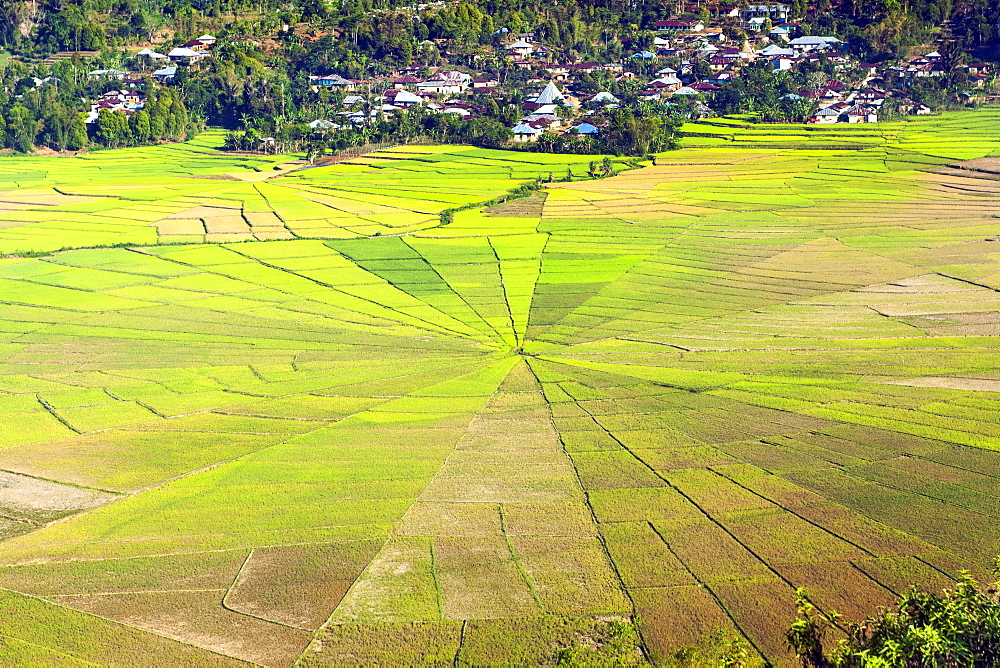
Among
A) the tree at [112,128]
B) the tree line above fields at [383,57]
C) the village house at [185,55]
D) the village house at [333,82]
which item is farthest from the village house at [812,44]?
the tree at [112,128]

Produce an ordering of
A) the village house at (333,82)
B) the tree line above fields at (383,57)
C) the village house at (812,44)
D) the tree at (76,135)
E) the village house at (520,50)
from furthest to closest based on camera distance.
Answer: the village house at (520,50)
the village house at (812,44)
the village house at (333,82)
the tree line above fields at (383,57)
the tree at (76,135)

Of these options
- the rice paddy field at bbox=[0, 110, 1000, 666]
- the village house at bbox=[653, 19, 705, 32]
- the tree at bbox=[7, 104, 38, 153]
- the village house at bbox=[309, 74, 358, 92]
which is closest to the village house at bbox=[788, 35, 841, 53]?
the village house at bbox=[653, 19, 705, 32]

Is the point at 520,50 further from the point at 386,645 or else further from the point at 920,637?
the point at 920,637

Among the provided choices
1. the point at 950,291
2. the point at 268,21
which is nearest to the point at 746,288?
the point at 950,291

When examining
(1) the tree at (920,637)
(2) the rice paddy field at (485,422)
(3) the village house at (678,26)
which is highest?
(3) the village house at (678,26)

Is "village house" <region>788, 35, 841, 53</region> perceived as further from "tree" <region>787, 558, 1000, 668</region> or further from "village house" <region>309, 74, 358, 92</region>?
"tree" <region>787, 558, 1000, 668</region>

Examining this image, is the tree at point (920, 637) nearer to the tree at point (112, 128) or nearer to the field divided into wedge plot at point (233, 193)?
the field divided into wedge plot at point (233, 193)
